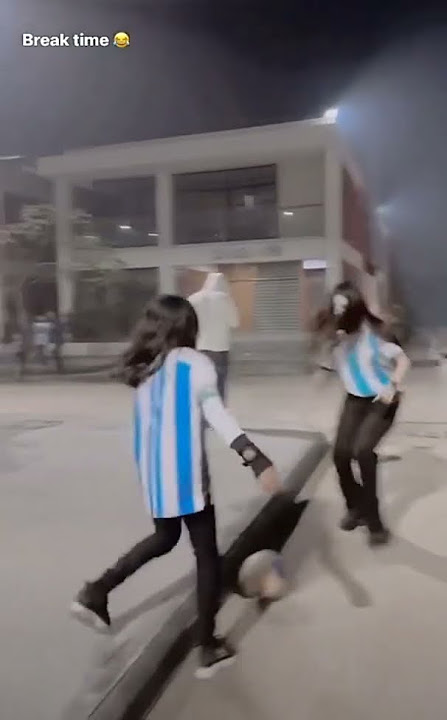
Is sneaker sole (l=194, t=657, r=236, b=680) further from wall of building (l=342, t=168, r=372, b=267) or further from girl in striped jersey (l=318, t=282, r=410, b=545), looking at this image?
wall of building (l=342, t=168, r=372, b=267)

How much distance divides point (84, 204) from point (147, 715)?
3.37 ft

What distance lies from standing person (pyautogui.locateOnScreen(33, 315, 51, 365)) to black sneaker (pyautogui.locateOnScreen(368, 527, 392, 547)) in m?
0.86

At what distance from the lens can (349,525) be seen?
1.64m

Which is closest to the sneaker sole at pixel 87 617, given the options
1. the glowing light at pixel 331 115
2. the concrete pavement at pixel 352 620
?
the concrete pavement at pixel 352 620

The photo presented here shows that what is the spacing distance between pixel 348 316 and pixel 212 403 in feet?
1.60

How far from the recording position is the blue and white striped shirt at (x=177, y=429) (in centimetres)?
119

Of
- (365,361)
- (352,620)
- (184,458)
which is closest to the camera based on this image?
(184,458)

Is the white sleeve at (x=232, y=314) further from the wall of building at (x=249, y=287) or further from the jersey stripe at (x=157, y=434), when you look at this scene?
the jersey stripe at (x=157, y=434)

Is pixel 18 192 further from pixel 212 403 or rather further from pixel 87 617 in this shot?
pixel 87 617

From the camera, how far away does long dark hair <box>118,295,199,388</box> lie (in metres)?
1.21

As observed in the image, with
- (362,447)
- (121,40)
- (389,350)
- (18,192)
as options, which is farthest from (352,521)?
(121,40)

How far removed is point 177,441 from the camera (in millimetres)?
1219

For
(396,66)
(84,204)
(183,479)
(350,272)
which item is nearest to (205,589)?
(183,479)

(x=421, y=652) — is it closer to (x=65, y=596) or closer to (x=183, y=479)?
(x=183, y=479)
